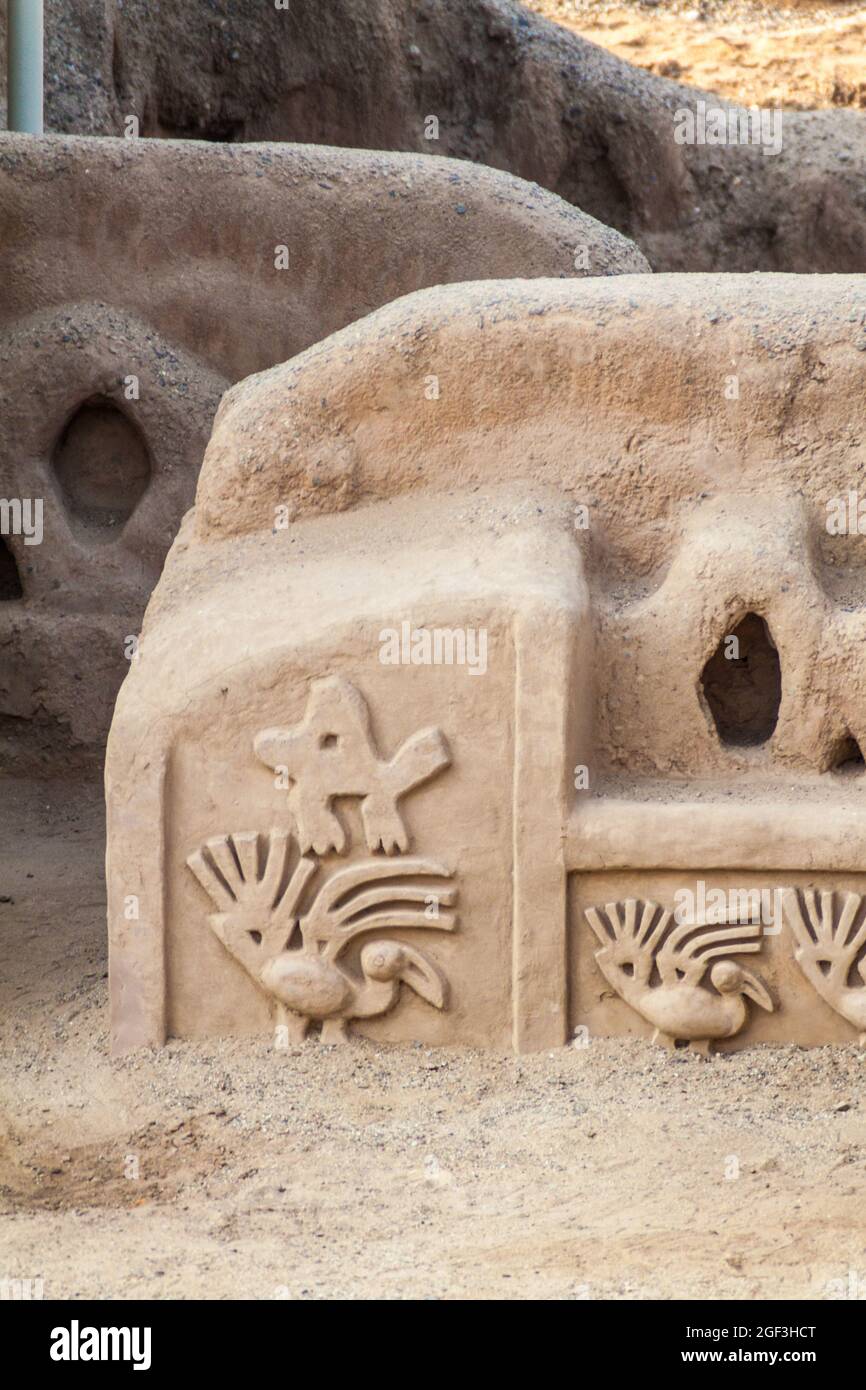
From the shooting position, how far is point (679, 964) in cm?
349

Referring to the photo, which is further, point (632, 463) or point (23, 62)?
point (23, 62)

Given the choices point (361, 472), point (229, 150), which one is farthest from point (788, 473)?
point (229, 150)

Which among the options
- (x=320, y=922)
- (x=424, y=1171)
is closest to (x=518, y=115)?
(x=320, y=922)

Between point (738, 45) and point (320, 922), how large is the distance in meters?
10.0

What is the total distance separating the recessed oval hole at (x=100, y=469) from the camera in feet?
18.9

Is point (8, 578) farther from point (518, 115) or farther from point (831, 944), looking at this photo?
point (518, 115)

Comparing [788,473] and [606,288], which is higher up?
[606,288]

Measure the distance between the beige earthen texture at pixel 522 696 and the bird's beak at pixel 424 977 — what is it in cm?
1

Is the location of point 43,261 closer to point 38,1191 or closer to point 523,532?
point 523,532

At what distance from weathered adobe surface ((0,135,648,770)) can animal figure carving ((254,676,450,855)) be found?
7.51 feet

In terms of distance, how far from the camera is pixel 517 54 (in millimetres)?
8234

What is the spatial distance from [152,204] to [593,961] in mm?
3211

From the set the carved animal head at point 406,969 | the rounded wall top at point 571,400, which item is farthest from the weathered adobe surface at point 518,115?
the carved animal head at point 406,969

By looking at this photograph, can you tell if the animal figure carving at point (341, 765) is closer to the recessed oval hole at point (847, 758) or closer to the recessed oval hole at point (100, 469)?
the recessed oval hole at point (847, 758)
